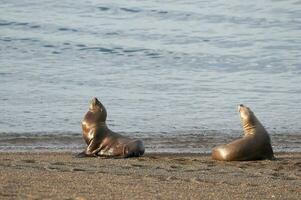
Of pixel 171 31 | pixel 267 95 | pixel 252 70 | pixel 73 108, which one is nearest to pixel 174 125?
pixel 73 108

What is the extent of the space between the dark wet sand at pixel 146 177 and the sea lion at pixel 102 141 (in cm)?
21

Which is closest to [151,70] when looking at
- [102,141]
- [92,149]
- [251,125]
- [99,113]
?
[99,113]

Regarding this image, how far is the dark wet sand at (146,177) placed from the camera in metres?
7.88

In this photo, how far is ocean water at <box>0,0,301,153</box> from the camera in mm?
13523

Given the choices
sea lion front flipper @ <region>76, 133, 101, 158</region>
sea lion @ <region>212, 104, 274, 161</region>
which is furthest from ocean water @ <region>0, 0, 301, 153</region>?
sea lion @ <region>212, 104, 274, 161</region>

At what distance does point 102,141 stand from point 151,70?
7.64 metres

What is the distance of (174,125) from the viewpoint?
45.5ft

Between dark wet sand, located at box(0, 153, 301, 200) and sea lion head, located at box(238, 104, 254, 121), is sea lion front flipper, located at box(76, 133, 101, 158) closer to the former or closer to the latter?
dark wet sand, located at box(0, 153, 301, 200)

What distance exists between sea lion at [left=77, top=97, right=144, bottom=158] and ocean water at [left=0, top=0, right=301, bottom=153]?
1.71 ft

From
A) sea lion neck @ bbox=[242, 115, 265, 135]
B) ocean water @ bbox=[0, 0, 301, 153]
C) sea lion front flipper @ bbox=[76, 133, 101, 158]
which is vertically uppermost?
sea lion neck @ bbox=[242, 115, 265, 135]

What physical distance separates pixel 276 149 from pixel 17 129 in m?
3.44

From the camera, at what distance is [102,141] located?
38.2 feet

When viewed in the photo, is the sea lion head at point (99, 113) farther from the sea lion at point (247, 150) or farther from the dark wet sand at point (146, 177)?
Answer: the sea lion at point (247, 150)

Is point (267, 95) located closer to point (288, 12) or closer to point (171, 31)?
point (171, 31)
